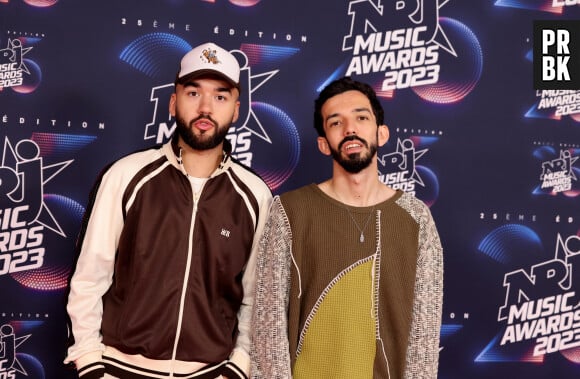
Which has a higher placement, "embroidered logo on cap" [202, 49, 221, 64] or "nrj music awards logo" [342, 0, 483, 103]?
"nrj music awards logo" [342, 0, 483, 103]

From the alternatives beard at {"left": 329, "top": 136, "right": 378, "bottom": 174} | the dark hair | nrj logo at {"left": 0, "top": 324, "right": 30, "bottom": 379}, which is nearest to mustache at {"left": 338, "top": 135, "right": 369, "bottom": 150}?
beard at {"left": 329, "top": 136, "right": 378, "bottom": 174}

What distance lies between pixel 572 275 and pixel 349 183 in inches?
56.1

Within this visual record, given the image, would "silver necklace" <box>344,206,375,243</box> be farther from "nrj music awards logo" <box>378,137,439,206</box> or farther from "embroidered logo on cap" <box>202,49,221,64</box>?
"nrj music awards logo" <box>378,137,439,206</box>

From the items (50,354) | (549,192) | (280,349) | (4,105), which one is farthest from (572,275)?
(4,105)

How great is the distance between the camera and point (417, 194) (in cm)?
279

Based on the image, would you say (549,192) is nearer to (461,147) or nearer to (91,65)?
(461,147)

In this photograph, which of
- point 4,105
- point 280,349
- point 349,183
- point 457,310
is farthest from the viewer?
point 457,310

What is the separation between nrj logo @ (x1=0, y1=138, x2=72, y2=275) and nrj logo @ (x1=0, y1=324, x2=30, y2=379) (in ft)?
0.75

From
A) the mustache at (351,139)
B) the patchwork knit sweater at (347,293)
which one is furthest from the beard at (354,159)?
the patchwork knit sweater at (347,293)

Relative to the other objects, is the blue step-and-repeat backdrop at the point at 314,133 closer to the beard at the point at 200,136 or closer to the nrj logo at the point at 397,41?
the nrj logo at the point at 397,41

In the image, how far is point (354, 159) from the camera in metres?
1.94

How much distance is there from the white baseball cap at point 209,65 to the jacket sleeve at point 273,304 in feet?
1.47

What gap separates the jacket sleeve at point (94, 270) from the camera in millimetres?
1903

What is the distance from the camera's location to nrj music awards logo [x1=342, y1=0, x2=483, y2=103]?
2.78 meters
